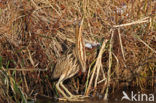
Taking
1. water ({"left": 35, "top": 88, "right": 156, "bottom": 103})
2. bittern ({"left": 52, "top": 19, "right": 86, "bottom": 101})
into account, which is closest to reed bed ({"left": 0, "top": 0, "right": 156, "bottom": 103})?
water ({"left": 35, "top": 88, "right": 156, "bottom": 103})

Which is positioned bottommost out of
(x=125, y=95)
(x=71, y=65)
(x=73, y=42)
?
(x=125, y=95)

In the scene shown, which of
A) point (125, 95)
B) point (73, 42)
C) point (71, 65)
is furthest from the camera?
point (73, 42)

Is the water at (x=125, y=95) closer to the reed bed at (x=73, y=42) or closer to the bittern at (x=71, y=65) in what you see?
the reed bed at (x=73, y=42)

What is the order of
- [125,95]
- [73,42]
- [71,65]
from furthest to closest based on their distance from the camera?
[73,42], [125,95], [71,65]

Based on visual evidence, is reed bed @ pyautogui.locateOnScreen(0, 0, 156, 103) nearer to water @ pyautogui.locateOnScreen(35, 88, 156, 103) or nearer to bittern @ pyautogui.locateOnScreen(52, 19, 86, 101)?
water @ pyautogui.locateOnScreen(35, 88, 156, 103)

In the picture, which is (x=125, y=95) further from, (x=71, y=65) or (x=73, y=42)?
(x=73, y=42)

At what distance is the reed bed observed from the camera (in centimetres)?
411

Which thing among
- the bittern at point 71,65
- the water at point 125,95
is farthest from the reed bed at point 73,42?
the bittern at point 71,65

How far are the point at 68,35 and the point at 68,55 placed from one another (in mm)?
833

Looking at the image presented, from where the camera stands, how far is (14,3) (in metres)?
4.89

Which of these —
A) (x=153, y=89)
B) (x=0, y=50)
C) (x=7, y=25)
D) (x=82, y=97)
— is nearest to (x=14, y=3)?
(x=7, y=25)

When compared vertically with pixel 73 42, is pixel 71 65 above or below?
below

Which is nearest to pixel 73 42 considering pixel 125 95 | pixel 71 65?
pixel 71 65

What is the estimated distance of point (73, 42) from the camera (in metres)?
4.48
